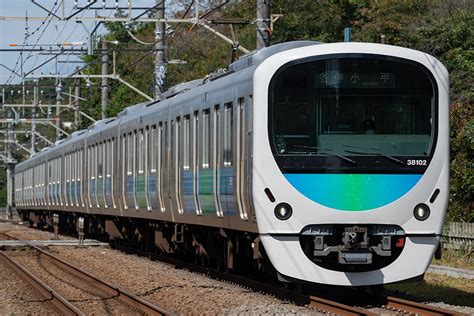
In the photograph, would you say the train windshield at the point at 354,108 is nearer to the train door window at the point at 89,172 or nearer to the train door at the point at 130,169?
the train door at the point at 130,169

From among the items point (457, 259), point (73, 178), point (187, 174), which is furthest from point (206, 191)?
point (73, 178)

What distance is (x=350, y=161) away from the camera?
12484mm

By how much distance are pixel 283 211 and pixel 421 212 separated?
Answer: 4.95ft

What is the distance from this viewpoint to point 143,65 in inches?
2314

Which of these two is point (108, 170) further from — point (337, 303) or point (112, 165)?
point (337, 303)

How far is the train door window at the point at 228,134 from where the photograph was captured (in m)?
14.4

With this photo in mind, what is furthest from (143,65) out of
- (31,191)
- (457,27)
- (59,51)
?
(457,27)

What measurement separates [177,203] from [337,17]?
26.1 metres

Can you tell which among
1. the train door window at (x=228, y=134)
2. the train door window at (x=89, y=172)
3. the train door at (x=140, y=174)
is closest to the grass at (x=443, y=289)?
the train door window at (x=228, y=134)

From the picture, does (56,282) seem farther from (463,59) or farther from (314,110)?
(463,59)

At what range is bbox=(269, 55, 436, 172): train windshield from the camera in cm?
1265

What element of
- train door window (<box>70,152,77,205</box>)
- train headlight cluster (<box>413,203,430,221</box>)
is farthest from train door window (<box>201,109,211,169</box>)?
train door window (<box>70,152,77,205</box>)

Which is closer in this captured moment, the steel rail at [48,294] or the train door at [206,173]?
the steel rail at [48,294]

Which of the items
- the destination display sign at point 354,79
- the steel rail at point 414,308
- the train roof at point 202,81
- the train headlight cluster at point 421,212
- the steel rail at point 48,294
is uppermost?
the train roof at point 202,81
